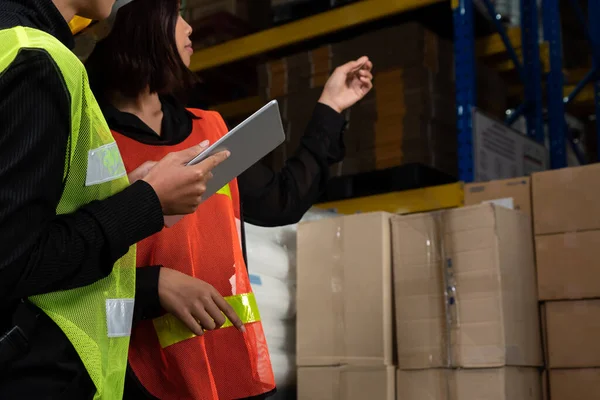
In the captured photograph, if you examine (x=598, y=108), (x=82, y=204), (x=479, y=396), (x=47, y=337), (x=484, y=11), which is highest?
(x=484, y=11)

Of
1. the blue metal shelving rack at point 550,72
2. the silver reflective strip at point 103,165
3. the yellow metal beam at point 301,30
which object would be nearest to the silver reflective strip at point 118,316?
the silver reflective strip at point 103,165

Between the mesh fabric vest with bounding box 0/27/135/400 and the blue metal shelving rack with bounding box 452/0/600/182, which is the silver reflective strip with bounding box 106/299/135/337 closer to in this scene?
the mesh fabric vest with bounding box 0/27/135/400

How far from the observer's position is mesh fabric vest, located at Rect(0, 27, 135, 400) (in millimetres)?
984

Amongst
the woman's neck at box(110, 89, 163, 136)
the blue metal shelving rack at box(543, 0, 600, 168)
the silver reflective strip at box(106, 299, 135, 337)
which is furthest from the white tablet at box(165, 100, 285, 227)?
the blue metal shelving rack at box(543, 0, 600, 168)

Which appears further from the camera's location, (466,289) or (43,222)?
(466,289)

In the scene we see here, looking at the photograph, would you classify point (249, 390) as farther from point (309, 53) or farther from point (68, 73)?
point (309, 53)

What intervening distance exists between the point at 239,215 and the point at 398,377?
4.48 ft

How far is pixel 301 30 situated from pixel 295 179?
278cm

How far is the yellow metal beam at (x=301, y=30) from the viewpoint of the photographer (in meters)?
3.94

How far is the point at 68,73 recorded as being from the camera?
0.99m

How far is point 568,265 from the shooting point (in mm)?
2721

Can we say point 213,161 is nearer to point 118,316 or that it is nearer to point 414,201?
point 118,316

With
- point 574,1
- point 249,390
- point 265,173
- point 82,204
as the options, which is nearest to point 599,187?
point 265,173

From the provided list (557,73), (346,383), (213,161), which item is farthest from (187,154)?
(557,73)
